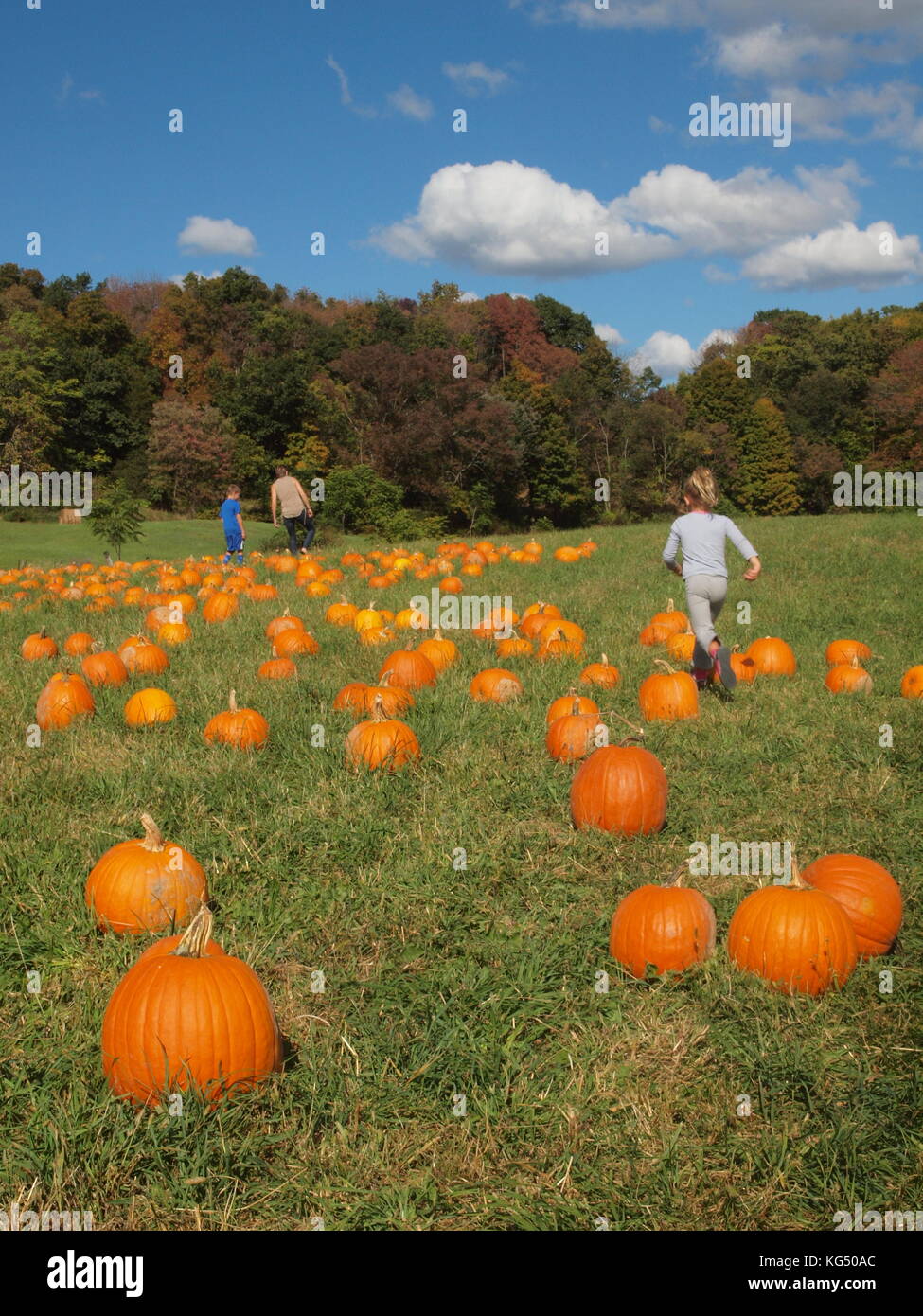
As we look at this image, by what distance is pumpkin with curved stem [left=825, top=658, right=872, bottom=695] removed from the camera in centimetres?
700

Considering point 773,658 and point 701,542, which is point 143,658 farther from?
point 773,658

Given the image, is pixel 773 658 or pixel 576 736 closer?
A: pixel 576 736

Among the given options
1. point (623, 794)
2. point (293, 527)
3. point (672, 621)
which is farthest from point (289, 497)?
point (623, 794)

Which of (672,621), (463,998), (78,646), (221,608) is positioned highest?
(221,608)

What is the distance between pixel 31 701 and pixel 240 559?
9.64 meters

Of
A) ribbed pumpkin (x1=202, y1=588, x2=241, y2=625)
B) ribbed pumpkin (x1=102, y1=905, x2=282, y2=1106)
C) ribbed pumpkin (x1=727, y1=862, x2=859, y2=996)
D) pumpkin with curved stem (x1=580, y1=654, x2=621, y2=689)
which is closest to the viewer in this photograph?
ribbed pumpkin (x1=102, y1=905, x2=282, y2=1106)

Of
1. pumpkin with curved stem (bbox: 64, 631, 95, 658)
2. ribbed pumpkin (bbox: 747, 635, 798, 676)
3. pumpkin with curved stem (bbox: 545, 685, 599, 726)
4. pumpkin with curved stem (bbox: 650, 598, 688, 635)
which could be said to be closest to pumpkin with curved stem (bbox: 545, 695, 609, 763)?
pumpkin with curved stem (bbox: 545, 685, 599, 726)

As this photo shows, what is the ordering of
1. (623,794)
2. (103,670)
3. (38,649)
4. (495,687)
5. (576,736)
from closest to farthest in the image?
1. (623,794)
2. (576,736)
3. (495,687)
4. (103,670)
5. (38,649)

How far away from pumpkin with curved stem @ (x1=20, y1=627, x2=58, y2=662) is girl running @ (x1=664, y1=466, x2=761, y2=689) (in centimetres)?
558

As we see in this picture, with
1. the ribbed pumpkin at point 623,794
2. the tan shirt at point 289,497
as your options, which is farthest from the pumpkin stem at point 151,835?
the tan shirt at point 289,497

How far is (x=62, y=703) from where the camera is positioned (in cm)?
633

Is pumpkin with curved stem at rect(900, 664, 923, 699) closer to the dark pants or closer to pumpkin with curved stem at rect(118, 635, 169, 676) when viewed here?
pumpkin with curved stem at rect(118, 635, 169, 676)

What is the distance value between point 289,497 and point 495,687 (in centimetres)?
1180
